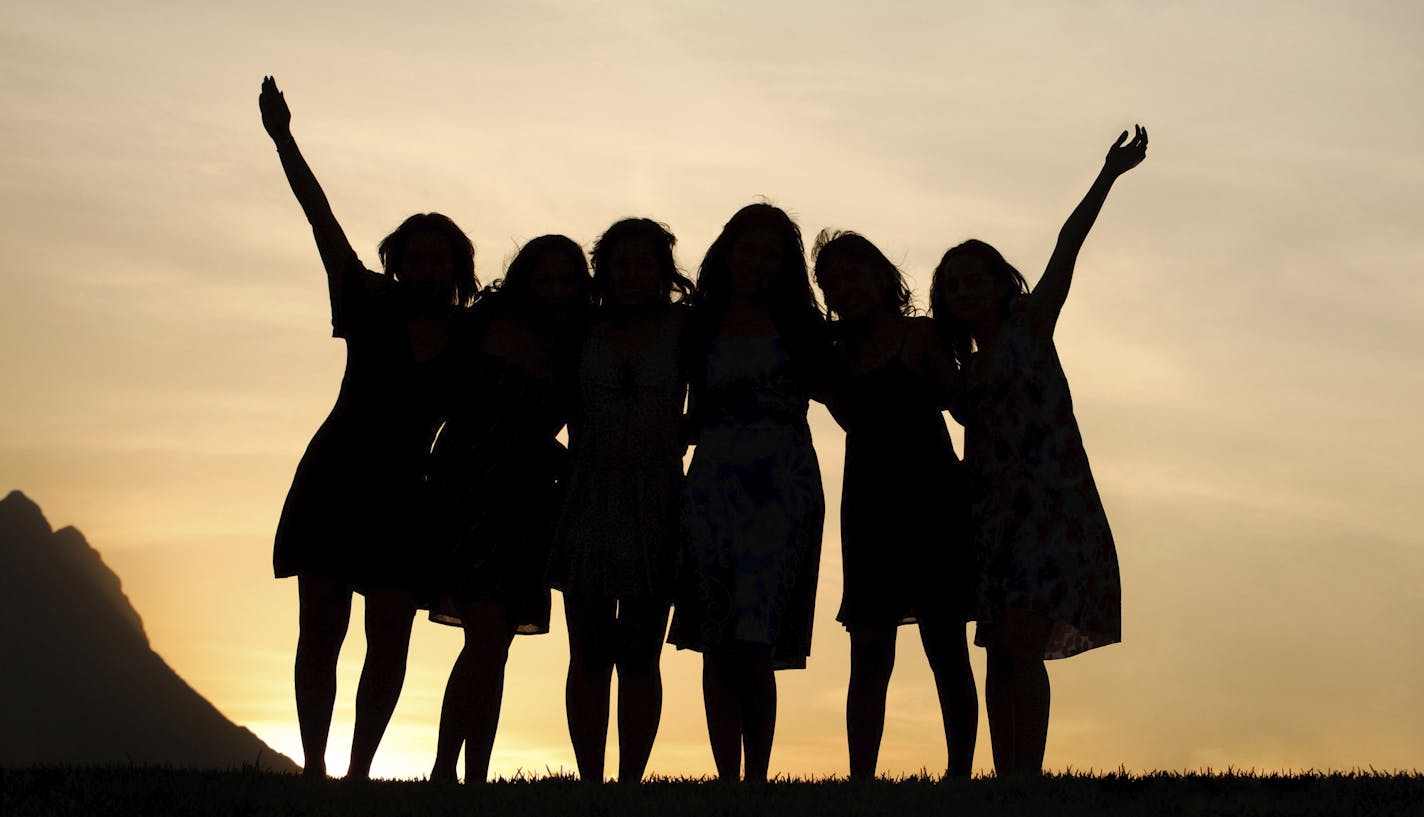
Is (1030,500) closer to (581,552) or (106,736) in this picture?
(581,552)

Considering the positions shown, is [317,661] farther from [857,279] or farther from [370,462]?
[857,279]

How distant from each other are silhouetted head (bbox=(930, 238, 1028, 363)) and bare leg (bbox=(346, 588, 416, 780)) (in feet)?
11.6

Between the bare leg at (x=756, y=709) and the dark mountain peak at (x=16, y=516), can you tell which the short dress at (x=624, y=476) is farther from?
the dark mountain peak at (x=16, y=516)

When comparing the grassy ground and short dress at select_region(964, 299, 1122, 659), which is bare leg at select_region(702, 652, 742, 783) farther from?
short dress at select_region(964, 299, 1122, 659)

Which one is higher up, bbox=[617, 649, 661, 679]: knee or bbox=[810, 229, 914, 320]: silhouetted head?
bbox=[810, 229, 914, 320]: silhouetted head

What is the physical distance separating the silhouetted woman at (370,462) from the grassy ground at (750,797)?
700 millimetres

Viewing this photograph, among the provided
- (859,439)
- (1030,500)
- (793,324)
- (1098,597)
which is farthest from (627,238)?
(1098,597)

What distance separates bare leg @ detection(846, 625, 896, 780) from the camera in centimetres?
903

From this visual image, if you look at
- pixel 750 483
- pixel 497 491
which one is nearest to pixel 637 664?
pixel 750 483

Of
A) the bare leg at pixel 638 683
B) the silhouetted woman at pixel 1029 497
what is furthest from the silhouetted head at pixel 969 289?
the bare leg at pixel 638 683

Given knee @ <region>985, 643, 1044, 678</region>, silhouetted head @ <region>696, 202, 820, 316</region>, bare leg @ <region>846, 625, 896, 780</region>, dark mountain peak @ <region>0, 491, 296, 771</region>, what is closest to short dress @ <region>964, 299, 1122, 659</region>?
knee @ <region>985, 643, 1044, 678</region>

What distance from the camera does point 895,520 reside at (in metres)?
9.20

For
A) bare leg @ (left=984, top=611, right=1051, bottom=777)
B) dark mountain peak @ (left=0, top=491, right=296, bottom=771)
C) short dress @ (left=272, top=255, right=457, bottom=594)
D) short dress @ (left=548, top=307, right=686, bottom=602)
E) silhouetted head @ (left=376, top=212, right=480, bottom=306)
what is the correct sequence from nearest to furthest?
bare leg @ (left=984, top=611, right=1051, bottom=777)
short dress @ (left=548, top=307, right=686, bottom=602)
short dress @ (left=272, top=255, right=457, bottom=594)
silhouetted head @ (left=376, top=212, right=480, bottom=306)
dark mountain peak @ (left=0, top=491, right=296, bottom=771)

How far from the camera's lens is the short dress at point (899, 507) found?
9094mm
